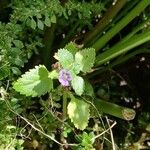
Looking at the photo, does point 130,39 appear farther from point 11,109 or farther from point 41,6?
point 11,109

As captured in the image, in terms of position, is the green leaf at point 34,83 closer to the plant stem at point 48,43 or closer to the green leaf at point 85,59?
the green leaf at point 85,59

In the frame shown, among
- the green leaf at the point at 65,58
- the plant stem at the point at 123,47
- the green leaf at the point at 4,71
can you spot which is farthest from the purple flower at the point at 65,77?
the plant stem at the point at 123,47

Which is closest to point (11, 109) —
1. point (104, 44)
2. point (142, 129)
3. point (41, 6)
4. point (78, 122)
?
point (78, 122)

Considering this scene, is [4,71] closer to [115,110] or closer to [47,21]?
[47,21]

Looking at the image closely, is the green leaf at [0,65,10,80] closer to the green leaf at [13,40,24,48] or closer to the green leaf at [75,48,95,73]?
the green leaf at [13,40,24,48]

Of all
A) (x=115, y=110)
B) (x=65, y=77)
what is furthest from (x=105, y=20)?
(x=65, y=77)

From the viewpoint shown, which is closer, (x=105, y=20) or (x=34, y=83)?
(x=34, y=83)
